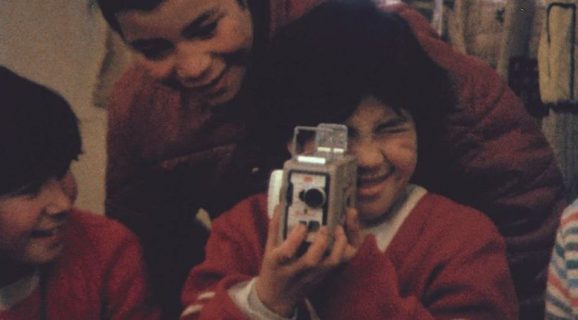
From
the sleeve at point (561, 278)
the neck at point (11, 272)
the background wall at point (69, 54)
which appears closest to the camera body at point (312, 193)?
the sleeve at point (561, 278)

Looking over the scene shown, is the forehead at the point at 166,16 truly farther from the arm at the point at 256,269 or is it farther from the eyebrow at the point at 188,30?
the arm at the point at 256,269

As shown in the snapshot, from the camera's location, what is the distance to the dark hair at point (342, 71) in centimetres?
70

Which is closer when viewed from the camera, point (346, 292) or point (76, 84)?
point (346, 292)

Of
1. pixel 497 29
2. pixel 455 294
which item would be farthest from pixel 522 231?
pixel 497 29

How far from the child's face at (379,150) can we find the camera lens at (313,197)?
0.12m

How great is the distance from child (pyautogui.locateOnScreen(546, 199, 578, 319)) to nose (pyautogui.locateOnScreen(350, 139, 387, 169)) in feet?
0.57

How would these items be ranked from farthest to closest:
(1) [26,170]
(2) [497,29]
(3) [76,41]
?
1. (3) [76,41]
2. (2) [497,29]
3. (1) [26,170]

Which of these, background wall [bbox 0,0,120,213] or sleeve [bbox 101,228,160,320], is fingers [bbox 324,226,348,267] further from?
background wall [bbox 0,0,120,213]

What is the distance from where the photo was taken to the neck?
30.5 inches

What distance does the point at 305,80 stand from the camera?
28.2 inches

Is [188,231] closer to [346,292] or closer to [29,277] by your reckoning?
[29,277]

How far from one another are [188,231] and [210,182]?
0.38 ft

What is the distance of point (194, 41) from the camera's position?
814mm

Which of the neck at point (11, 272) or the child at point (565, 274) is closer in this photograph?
the child at point (565, 274)
